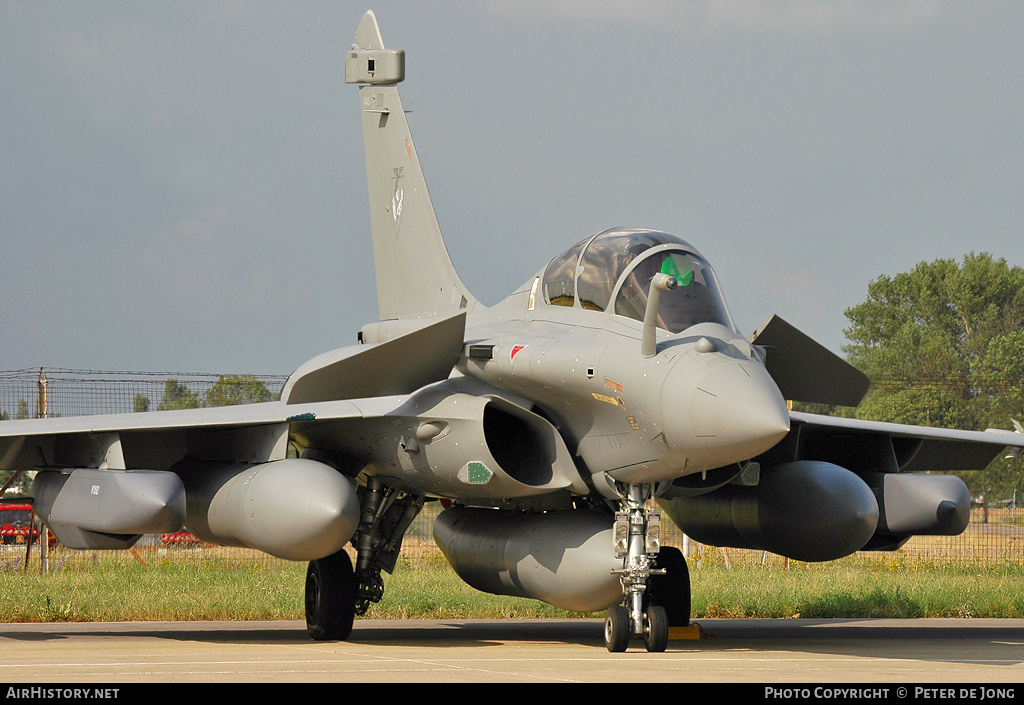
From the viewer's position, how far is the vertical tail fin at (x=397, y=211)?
532 inches

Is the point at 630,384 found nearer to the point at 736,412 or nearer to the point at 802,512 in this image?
the point at 736,412

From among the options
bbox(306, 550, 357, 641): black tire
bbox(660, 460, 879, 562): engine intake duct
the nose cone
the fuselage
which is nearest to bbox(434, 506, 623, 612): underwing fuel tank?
the fuselage

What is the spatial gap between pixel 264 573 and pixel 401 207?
6848 mm

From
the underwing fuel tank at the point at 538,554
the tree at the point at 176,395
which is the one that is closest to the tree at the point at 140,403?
the tree at the point at 176,395

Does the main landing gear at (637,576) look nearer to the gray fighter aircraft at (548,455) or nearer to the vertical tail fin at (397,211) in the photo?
the gray fighter aircraft at (548,455)

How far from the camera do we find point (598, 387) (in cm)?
934

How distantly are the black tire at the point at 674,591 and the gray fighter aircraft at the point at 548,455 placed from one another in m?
0.02

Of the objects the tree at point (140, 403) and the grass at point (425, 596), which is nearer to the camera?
the grass at point (425, 596)

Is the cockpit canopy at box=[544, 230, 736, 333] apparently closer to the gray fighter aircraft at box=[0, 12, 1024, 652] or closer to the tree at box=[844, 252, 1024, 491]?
the gray fighter aircraft at box=[0, 12, 1024, 652]

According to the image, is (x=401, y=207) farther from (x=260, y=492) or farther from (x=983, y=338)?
(x=983, y=338)

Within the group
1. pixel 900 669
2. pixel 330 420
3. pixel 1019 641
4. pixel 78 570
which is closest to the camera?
pixel 900 669

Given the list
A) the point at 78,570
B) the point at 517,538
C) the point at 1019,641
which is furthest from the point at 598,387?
the point at 78,570

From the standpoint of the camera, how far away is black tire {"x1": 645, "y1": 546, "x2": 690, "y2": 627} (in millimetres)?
12156
